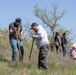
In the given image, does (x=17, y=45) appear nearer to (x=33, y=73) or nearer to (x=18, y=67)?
(x=18, y=67)

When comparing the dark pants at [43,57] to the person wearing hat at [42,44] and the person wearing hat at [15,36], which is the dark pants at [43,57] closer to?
the person wearing hat at [42,44]

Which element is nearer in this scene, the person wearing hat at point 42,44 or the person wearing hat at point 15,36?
the person wearing hat at point 42,44

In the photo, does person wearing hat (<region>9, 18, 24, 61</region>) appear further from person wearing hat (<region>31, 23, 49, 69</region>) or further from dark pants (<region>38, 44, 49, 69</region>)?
dark pants (<region>38, 44, 49, 69</region>)

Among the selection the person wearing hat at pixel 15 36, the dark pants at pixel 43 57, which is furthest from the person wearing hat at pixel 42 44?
the person wearing hat at pixel 15 36

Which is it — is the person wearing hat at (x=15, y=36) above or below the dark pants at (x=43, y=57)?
above

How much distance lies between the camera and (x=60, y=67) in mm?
12820

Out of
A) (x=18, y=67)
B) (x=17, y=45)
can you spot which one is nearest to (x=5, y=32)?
(x=17, y=45)

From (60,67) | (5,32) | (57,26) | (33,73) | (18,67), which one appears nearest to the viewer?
(33,73)

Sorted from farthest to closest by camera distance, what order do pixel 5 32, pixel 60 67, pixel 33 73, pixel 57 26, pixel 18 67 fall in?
pixel 57 26
pixel 5 32
pixel 60 67
pixel 18 67
pixel 33 73

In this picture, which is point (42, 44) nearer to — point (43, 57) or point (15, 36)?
point (43, 57)

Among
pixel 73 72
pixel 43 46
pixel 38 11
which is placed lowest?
pixel 73 72

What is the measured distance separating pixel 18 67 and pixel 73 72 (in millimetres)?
1816

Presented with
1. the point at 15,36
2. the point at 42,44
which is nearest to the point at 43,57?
the point at 42,44

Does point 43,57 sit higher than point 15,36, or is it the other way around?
point 15,36
